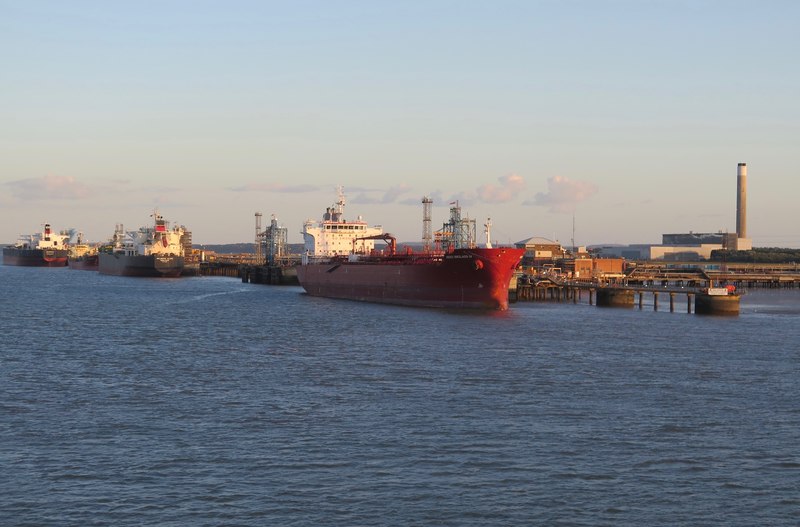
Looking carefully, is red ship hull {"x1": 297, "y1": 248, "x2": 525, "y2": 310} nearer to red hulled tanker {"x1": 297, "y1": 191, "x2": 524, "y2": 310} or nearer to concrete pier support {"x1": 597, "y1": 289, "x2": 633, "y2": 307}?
red hulled tanker {"x1": 297, "y1": 191, "x2": 524, "y2": 310}

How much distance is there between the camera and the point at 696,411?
29312 millimetres

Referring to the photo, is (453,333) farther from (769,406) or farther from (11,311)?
(11,311)

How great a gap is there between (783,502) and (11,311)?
62.8m

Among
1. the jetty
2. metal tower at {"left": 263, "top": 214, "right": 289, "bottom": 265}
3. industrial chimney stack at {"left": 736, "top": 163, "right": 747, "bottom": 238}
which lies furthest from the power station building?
metal tower at {"left": 263, "top": 214, "right": 289, "bottom": 265}

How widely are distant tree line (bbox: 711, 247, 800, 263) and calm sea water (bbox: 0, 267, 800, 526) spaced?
128 m

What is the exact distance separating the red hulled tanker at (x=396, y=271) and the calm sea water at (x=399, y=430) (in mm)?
16052

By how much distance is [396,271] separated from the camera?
249ft

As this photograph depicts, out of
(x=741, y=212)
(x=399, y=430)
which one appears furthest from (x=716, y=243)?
(x=399, y=430)

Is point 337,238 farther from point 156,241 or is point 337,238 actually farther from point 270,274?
point 156,241

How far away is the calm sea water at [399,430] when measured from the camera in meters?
20.0

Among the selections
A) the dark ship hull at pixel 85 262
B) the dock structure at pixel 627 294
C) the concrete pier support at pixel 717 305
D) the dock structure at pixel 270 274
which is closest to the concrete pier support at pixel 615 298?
the dock structure at pixel 627 294

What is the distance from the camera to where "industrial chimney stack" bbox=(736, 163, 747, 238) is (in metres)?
168

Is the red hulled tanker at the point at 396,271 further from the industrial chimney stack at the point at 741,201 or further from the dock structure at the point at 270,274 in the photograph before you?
the industrial chimney stack at the point at 741,201

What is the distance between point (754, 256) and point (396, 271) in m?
116
